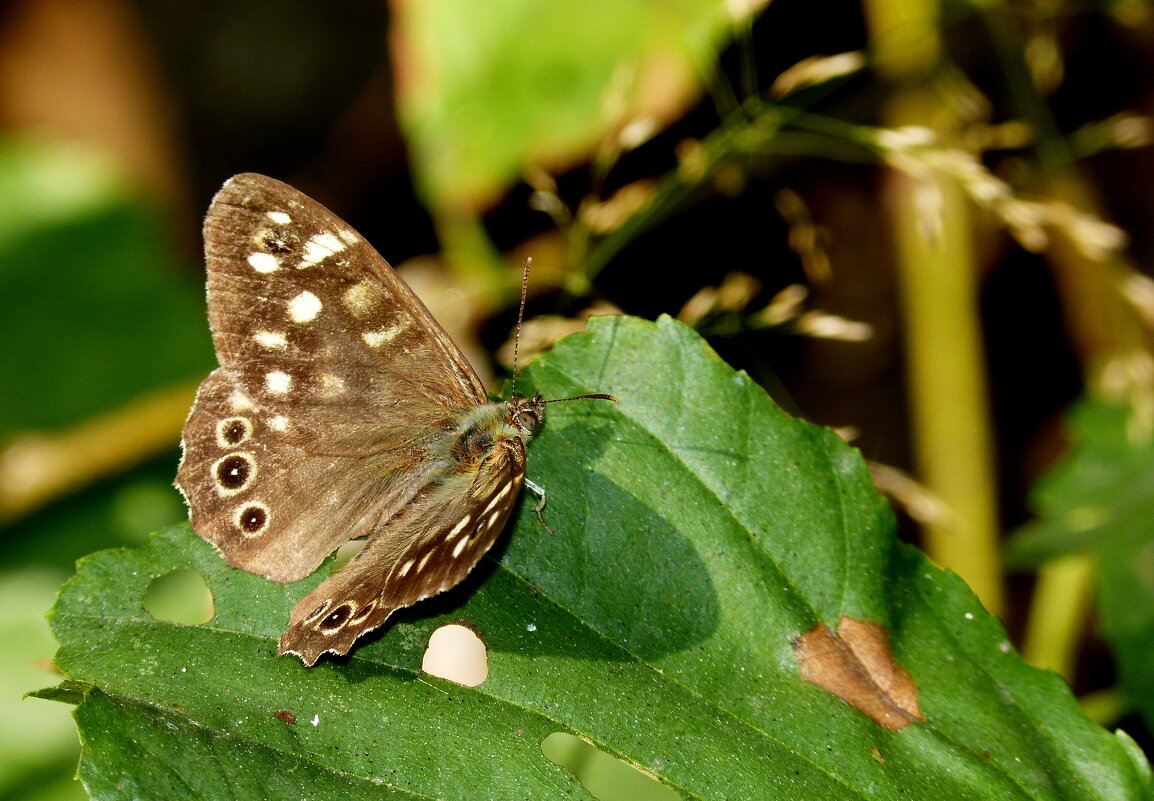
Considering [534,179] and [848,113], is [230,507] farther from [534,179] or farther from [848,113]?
[848,113]

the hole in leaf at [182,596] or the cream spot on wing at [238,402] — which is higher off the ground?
the cream spot on wing at [238,402]

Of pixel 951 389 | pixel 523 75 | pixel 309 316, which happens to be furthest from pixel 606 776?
pixel 523 75

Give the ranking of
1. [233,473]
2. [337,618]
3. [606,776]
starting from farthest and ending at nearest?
[606,776] < [233,473] < [337,618]

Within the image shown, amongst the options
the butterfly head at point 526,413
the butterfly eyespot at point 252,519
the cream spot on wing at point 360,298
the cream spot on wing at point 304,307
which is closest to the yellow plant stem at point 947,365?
the butterfly head at point 526,413

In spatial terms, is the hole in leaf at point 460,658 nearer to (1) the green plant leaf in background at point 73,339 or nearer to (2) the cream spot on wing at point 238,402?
(2) the cream spot on wing at point 238,402

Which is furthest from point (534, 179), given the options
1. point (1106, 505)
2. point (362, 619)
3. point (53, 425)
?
point (53, 425)

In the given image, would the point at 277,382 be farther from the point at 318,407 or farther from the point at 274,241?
the point at 274,241
